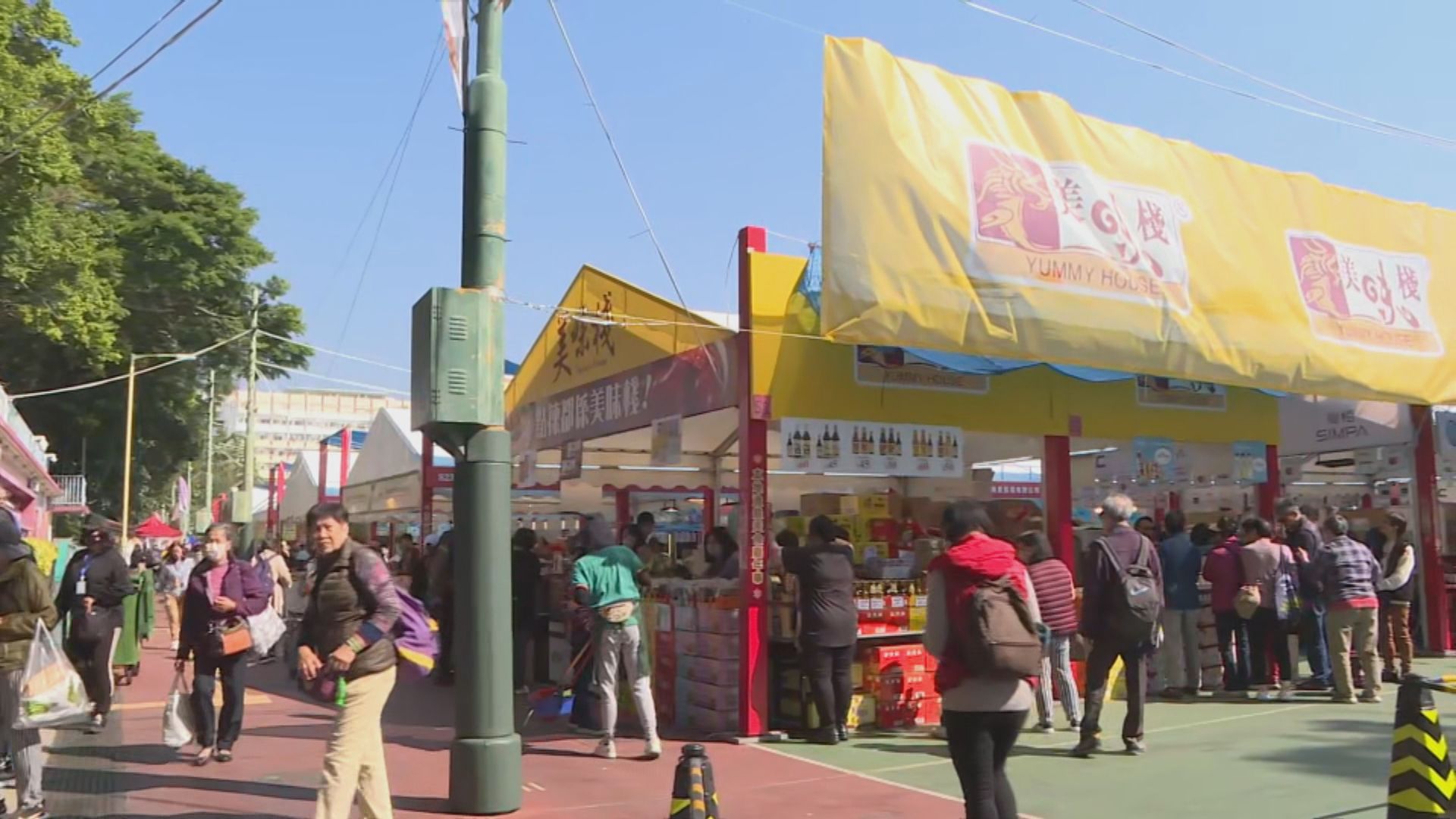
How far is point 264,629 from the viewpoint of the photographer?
7914 mm

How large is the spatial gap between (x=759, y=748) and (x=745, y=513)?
1.74 meters

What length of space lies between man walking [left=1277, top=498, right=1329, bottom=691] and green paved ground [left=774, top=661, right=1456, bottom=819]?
2.20ft

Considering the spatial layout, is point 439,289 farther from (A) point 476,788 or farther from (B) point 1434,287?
(B) point 1434,287

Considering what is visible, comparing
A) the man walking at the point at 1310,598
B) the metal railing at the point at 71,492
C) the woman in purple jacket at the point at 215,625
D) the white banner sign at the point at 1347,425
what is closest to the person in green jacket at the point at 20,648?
the woman in purple jacket at the point at 215,625

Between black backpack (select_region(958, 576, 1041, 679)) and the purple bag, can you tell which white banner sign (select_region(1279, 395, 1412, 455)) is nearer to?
black backpack (select_region(958, 576, 1041, 679))

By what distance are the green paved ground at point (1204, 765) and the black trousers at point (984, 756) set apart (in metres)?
1.80

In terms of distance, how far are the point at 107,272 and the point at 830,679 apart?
30.8 m

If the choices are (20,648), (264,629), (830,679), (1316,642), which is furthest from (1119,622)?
(20,648)

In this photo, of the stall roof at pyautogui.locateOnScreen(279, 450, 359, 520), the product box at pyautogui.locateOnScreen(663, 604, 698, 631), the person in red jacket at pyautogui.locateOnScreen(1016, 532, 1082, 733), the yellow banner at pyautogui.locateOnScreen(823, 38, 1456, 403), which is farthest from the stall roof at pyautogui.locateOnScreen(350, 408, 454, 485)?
the person in red jacket at pyautogui.locateOnScreen(1016, 532, 1082, 733)

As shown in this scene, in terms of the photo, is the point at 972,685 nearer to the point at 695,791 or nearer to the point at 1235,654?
the point at 695,791

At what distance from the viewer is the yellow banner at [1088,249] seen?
841cm

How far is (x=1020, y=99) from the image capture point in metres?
9.46

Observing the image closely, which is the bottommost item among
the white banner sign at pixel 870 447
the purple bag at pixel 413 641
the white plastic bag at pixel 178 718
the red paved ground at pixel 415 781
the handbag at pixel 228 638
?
the red paved ground at pixel 415 781

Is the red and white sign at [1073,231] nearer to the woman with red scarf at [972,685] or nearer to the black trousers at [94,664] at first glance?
the woman with red scarf at [972,685]
